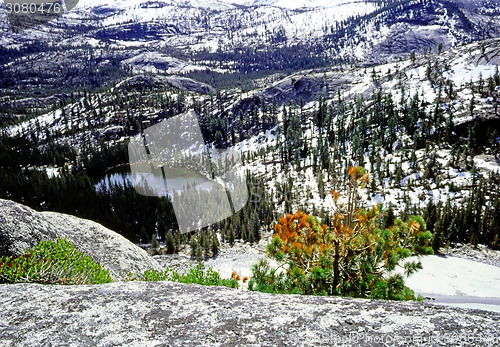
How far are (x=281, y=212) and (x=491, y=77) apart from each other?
88223mm

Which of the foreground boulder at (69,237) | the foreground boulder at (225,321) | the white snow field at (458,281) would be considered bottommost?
the white snow field at (458,281)

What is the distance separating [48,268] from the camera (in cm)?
693

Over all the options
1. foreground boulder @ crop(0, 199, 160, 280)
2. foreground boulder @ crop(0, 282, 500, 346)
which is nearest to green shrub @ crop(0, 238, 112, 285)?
foreground boulder @ crop(0, 199, 160, 280)

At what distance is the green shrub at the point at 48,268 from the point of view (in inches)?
247

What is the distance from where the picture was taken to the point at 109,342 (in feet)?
10.6

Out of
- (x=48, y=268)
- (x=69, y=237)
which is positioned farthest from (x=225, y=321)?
(x=69, y=237)

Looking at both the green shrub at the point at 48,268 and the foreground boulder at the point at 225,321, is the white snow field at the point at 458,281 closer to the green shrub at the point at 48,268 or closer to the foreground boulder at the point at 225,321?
the foreground boulder at the point at 225,321

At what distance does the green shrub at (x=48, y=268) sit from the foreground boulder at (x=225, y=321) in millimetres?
2386

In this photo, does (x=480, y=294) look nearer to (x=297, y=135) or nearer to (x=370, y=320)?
(x=370, y=320)

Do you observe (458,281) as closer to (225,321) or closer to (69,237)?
(69,237)

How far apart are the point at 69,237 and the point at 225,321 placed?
11593 mm

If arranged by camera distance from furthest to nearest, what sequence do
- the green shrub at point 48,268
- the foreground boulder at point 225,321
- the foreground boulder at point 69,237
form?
the foreground boulder at point 69,237, the green shrub at point 48,268, the foreground boulder at point 225,321

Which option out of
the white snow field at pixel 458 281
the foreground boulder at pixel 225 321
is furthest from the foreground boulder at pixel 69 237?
the white snow field at pixel 458 281

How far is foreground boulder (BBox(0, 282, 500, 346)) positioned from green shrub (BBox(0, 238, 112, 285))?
239 centimetres
